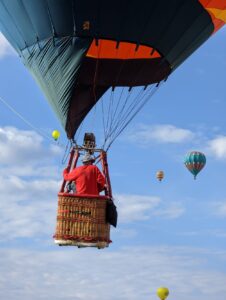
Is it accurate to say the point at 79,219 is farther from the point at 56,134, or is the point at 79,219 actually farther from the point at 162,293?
the point at 162,293

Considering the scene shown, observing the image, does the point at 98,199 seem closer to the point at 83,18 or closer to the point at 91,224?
the point at 91,224

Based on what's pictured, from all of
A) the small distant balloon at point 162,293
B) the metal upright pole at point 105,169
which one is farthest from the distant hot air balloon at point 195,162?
the metal upright pole at point 105,169

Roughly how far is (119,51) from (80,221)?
11.8 ft

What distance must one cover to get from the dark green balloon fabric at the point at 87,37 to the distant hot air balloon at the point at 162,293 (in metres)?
7.38

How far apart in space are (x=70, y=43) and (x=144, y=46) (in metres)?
1.46

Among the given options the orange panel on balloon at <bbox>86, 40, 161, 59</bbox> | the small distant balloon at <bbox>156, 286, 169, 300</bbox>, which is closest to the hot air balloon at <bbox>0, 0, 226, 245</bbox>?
the orange panel on balloon at <bbox>86, 40, 161, 59</bbox>

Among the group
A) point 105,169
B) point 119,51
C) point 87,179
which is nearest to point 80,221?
point 87,179

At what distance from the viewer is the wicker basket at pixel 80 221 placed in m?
11.7

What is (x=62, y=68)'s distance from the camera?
13.1m

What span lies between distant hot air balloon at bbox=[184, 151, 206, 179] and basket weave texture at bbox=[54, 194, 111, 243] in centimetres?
1658

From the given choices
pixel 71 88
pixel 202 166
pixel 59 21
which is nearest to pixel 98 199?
pixel 71 88

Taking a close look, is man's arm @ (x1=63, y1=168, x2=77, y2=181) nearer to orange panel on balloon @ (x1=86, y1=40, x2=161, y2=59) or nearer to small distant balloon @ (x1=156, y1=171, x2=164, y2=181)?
orange panel on balloon @ (x1=86, y1=40, x2=161, y2=59)

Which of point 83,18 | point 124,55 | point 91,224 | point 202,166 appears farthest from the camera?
point 202,166

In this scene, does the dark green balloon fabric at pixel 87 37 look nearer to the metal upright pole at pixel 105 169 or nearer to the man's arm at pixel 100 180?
the metal upright pole at pixel 105 169
